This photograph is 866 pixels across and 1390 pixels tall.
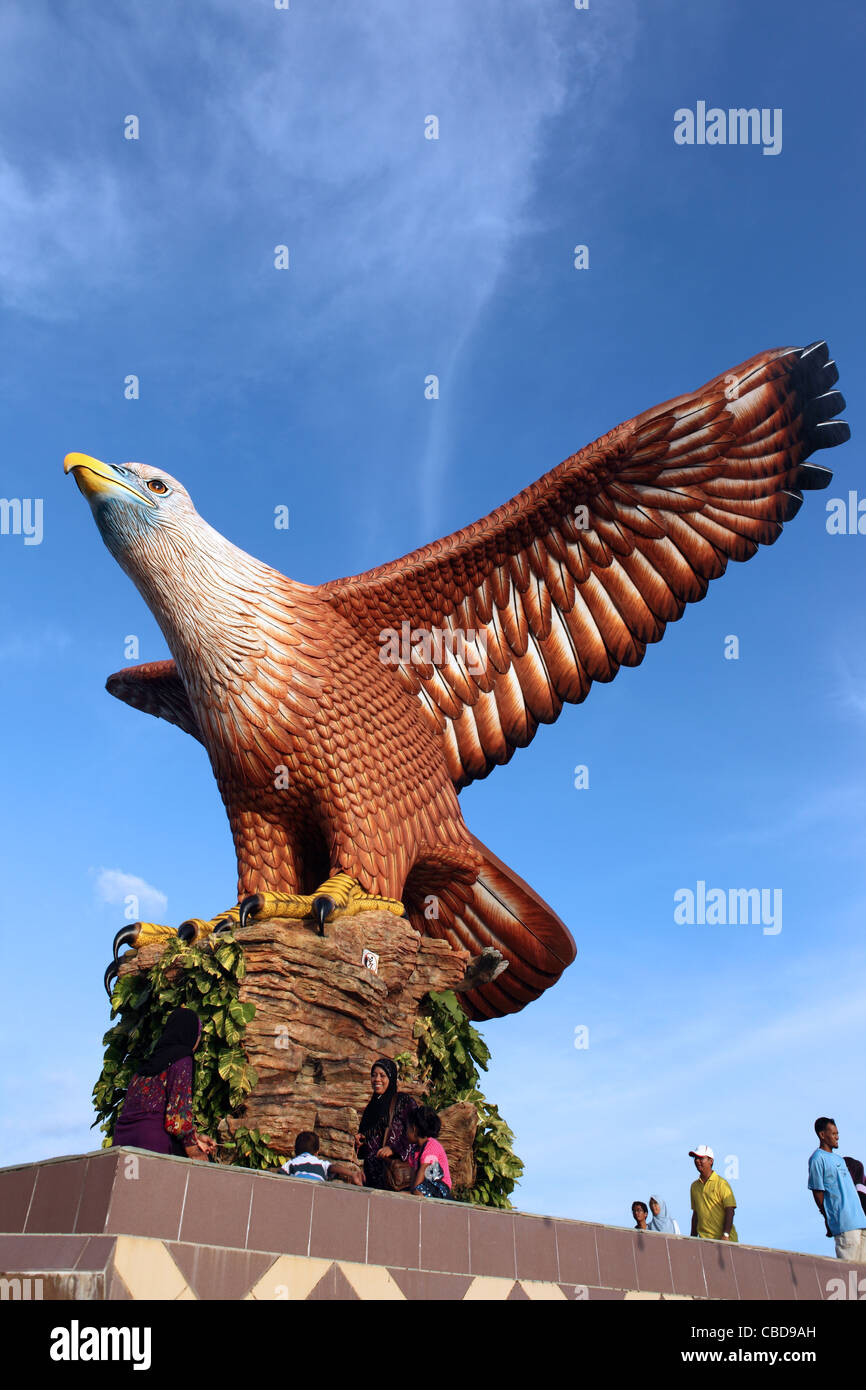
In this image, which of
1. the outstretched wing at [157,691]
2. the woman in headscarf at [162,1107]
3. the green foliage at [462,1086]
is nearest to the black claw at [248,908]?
the green foliage at [462,1086]

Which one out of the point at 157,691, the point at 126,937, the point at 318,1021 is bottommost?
the point at 318,1021

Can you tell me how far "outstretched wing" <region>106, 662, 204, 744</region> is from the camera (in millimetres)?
10406

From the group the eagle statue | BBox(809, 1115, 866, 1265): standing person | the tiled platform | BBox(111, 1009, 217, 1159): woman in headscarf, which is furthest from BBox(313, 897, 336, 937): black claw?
BBox(809, 1115, 866, 1265): standing person

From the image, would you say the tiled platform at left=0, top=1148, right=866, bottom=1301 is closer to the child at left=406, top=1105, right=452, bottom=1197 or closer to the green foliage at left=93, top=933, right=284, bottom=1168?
the child at left=406, top=1105, right=452, bottom=1197

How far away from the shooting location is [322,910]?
7.25 meters

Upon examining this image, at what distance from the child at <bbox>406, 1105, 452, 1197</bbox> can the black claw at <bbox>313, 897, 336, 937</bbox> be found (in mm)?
2099

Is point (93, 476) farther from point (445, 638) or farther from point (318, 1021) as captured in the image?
point (318, 1021)

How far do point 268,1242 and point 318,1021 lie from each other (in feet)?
11.0

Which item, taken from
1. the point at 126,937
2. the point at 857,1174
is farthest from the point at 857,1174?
the point at 126,937

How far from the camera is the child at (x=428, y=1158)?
196 inches

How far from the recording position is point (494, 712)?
9.84 metres

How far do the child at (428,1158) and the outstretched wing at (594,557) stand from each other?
4609 mm
